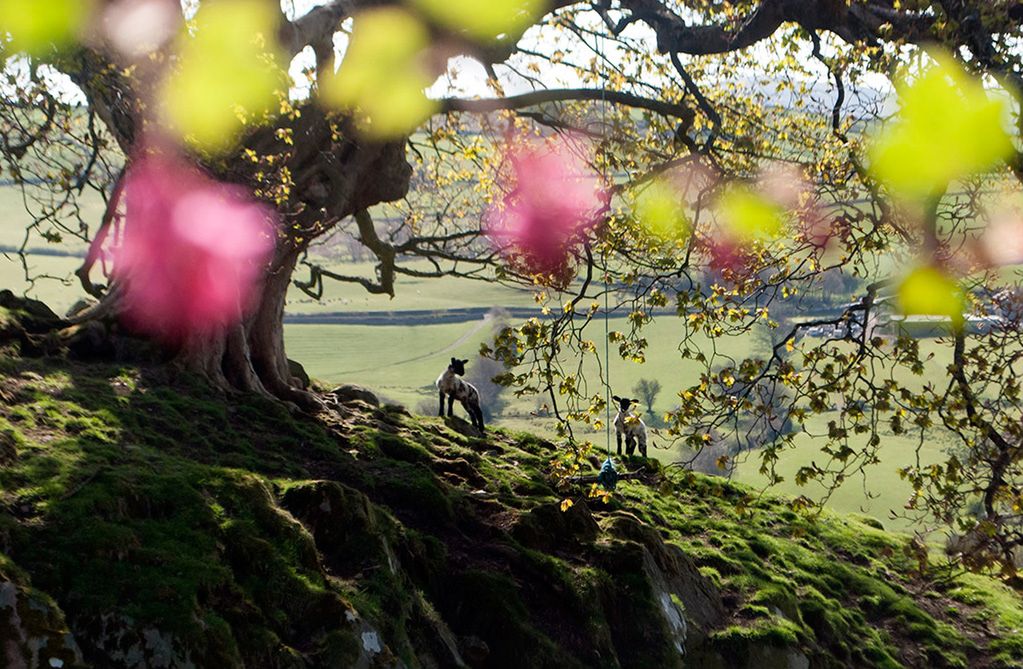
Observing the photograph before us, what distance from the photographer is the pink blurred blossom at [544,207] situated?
14500 millimetres

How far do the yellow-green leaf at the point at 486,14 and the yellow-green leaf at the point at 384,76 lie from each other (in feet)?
1.64

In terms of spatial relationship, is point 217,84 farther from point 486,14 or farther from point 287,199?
point 486,14

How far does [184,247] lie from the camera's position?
57.4 feet

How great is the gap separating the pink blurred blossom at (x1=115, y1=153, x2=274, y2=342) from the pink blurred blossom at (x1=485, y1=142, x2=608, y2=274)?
4.72m

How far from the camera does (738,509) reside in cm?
1116

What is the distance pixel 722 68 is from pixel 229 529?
47.5ft

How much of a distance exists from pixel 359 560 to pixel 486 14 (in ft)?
37.0

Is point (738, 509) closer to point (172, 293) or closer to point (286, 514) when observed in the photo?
point (286, 514)

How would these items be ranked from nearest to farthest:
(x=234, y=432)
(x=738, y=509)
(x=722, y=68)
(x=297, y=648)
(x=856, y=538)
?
(x=297, y=648), (x=738, y=509), (x=234, y=432), (x=722, y=68), (x=856, y=538)

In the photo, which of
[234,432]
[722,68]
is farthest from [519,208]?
[234,432]

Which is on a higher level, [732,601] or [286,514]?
[286,514]

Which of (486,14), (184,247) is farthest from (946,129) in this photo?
(184,247)

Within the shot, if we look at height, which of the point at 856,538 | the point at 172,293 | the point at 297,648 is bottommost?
the point at 856,538

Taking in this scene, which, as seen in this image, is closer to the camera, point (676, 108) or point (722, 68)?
point (676, 108)
